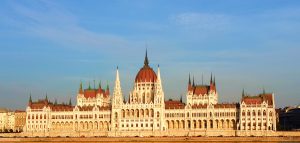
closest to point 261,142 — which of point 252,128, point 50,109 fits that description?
point 252,128

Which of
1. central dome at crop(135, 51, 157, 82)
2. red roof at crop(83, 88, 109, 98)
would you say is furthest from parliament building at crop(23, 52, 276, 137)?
red roof at crop(83, 88, 109, 98)

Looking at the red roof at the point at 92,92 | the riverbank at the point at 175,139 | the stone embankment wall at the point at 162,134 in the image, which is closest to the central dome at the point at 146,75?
the red roof at the point at 92,92

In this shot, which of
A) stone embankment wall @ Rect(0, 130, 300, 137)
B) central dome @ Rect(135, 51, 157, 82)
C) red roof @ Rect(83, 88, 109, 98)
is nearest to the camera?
stone embankment wall @ Rect(0, 130, 300, 137)

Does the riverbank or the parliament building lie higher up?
the parliament building

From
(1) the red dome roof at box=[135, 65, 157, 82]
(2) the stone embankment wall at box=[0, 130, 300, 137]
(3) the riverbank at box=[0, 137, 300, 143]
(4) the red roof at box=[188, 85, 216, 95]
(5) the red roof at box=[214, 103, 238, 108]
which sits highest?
(1) the red dome roof at box=[135, 65, 157, 82]

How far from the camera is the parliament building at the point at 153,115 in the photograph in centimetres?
13500

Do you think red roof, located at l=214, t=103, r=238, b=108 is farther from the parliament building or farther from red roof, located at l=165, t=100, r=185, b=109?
red roof, located at l=165, t=100, r=185, b=109

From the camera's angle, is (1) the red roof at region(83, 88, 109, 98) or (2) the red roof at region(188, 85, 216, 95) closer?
(2) the red roof at region(188, 85, 216, 95)

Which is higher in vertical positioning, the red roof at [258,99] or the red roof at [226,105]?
the red roof at [258,99]

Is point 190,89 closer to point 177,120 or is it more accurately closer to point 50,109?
point 177,120

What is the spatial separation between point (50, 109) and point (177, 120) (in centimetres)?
3815

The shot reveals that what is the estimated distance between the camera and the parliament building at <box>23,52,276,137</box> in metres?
135

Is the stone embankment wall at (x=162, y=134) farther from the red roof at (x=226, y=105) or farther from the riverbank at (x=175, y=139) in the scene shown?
the red roof at (x=226, y=105)

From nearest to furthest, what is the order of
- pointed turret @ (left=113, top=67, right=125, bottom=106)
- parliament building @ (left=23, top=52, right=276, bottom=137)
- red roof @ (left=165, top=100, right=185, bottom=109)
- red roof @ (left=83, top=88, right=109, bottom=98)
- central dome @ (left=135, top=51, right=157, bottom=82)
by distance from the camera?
parliament building @ (left=23, top=52, right=276, bottom=137), red roof @ (left=165, top=100, right=185, bottom=109), pointed turret @ (left=113, top=67, right=125, bottom=106), central dome @ (left=135, top=51, right=157, bottom=82), red roof @ (left=83, top=88, right=109, bottom=98)
